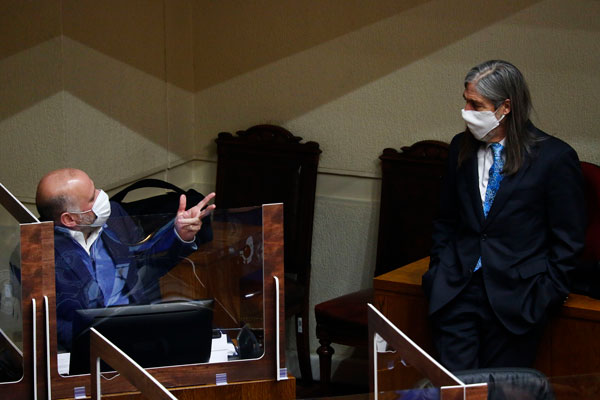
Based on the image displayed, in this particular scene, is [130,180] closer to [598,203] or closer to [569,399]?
[598,203]

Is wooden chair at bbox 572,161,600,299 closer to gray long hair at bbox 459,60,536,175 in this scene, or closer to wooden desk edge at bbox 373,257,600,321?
wooden desk edge at bbox 373,257,600,321

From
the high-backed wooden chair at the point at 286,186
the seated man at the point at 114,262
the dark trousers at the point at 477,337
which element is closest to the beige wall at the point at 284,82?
the high-backed wooden chair at the point at 286,186

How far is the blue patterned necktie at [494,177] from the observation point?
3.34 m

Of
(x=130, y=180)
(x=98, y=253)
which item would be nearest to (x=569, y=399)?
(x=98, y=253)

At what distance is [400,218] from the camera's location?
4629mm

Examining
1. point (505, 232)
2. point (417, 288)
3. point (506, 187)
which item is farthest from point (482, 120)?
point (417, 288)

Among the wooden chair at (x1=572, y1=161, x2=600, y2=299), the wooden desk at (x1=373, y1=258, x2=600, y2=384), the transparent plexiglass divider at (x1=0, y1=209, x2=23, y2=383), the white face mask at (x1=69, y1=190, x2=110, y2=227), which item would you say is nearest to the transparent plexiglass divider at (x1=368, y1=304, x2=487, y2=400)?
the transparent plexiglass divider at (x1=0, y1=209, x2=23, y2=383)

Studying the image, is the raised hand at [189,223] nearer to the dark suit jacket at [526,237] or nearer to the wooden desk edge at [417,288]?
the dark suit jacket at [526,237]

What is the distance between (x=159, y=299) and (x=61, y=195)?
531 millimetres

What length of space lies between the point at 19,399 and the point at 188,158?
285 cm

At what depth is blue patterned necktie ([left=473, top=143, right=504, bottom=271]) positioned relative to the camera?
3340 millimetres

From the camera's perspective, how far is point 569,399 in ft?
6.93

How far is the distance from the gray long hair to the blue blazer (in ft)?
4.10

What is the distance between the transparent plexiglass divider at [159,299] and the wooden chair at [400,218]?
5.70 feet
